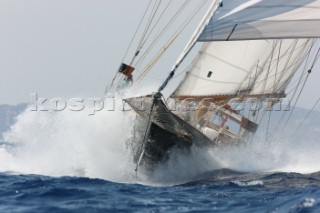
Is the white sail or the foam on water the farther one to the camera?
the white sail

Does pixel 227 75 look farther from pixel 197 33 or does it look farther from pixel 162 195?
pixel 162 195

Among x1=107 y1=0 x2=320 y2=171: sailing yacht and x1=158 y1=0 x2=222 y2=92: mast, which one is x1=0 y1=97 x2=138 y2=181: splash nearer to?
x1=107 y1=0 x2=320 y2=171: sailing yacht

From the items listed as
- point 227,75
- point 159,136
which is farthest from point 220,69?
point 159,136

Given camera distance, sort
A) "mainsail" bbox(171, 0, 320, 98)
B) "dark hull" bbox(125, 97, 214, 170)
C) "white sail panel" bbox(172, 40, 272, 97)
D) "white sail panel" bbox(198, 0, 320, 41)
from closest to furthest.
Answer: "white sail panel" bbox(198, 0, 320, 41)
"mainsail" bbox(171, 0, 320, 98)
"dark hull" bbox(125, 97, 214, 170)
"white sail panel" bbox(172, 40, 272, 97)

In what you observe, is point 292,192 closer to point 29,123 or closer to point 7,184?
point 7,184

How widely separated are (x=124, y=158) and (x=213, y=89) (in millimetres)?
4134

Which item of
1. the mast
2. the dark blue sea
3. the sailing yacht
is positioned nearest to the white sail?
the sailing yacht

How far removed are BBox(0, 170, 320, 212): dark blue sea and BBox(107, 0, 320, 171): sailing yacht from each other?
2003 millimetres

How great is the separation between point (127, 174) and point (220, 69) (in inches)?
207

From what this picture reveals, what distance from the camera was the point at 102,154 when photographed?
20.3 meters

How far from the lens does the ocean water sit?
43.9 ft

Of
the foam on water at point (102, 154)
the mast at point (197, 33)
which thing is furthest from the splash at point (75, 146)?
the mast at point (197, 33)

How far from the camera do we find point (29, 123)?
24.9 metres

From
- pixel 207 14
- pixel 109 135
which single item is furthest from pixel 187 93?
pixel 207 14
